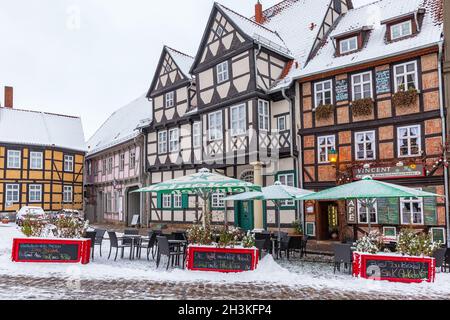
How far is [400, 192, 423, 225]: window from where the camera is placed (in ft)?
47.8

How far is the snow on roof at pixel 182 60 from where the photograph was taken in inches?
930

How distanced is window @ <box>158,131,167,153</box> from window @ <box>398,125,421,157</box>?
44.7 ft

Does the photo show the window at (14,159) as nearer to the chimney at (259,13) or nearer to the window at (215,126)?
the window at (215,126)

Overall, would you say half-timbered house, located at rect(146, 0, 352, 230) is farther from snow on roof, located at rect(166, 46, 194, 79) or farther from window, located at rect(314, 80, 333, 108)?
window, located at rect(314, 80, 333, 108)

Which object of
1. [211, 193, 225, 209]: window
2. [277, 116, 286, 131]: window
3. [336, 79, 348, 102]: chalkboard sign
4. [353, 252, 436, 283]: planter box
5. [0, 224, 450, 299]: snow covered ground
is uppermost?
[336, 79, 348, 102]: chalkboard sign

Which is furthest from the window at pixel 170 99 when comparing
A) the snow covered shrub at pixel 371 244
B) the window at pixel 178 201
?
the snow covered shrub at pixel 371 244

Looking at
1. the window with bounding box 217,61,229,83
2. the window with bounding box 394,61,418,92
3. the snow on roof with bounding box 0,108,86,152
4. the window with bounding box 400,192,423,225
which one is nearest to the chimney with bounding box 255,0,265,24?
the window with bounding box 217,61,229,83

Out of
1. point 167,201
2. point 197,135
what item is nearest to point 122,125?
point 167,201

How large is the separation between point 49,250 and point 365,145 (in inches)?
457

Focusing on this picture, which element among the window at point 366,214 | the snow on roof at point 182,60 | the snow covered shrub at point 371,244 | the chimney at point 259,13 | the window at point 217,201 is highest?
the chimney at point 259,13

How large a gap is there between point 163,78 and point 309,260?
1616 cm

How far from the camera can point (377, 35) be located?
1695 cm

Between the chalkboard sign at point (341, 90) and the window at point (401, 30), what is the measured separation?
246 centimetres
